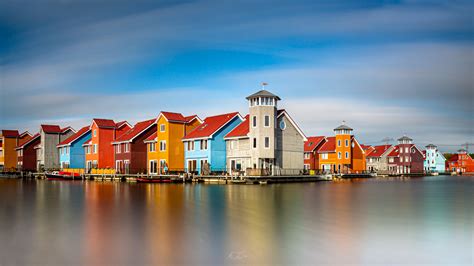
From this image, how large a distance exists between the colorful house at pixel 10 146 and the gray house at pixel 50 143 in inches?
531

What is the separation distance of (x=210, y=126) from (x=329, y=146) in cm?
3474

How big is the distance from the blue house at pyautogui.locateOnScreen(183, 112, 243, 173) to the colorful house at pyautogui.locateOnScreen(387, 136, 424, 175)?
65.3 metres

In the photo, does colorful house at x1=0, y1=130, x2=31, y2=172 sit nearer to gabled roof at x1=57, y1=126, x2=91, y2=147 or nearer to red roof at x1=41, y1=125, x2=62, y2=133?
red roof at x1=41, y1=125, x2=62, y2=133

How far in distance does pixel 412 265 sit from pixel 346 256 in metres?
1.92

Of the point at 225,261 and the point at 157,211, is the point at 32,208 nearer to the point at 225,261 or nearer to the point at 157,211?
the point at 157,211

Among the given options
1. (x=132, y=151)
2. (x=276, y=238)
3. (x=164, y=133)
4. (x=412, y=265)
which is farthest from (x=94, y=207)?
(x=132, y=151)

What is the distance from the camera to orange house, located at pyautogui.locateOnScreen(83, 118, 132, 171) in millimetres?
75500

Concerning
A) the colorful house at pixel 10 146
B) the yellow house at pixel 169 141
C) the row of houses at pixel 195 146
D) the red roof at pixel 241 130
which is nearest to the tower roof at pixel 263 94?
the row of houses at pixel 195 146

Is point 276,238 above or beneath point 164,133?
beneath

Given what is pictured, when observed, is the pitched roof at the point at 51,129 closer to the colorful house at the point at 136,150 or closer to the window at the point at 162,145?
the colorful house at the point at 136,150

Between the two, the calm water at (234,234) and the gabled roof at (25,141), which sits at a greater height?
the gabled roof at (25,141)

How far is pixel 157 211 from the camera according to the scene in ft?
82.6

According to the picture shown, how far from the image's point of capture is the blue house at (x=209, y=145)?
2335 inches

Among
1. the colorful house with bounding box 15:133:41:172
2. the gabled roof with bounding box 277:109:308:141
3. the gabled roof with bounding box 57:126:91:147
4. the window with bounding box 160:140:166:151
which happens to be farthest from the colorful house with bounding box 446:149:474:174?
the colorful house with bounding box 15:133:41:172
